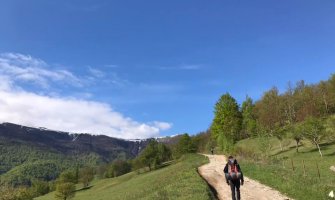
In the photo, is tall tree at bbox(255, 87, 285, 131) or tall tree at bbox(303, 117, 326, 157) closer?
tall tree at bbox(303, 117, 326, 157)

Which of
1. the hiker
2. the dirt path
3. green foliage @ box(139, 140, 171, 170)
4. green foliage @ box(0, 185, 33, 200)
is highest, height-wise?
green foliage @ box(139, 140, 171, 170)

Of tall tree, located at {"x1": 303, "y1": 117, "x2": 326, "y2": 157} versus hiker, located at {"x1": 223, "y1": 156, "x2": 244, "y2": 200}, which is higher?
tall tree, located at {"x1": 303, "y1": 117, "x2": 326, "y2": 157}

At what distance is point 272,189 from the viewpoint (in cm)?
3130

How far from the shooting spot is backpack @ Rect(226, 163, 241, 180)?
2438cm

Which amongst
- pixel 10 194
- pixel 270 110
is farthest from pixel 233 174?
pixel 270 110

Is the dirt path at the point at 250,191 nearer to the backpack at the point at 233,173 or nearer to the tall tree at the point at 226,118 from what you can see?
the backpack at the point at 233,173

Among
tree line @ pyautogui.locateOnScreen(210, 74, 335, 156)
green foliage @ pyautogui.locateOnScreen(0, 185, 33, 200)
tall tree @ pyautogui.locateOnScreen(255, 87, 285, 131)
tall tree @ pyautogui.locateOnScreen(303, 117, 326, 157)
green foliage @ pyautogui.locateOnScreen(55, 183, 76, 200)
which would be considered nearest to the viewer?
tall tree @ pyautogui.locateOnScreen(303, 117, 326, 157)

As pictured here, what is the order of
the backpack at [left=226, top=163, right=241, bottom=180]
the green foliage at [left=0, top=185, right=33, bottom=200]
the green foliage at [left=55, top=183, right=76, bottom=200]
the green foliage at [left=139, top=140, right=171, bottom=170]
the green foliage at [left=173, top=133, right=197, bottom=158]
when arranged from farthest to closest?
the green foliage at [left=173, top=133, right=197, bottom=158]
the green foliage at [left=139, top=140, right=171, bottom=170]
the green foliage at [left=55, top=183, right=76, bottom=200]
the green foliage at [left=0, top=185, right=33, bottom=200]
the backpack at [left=226, top=163, right=241, bottom=180]

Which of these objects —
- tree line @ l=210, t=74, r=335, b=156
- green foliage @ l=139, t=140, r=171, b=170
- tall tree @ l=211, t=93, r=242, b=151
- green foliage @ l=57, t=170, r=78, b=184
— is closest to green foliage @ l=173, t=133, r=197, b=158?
green foliage @ l=139, t=140, r=171, b=170

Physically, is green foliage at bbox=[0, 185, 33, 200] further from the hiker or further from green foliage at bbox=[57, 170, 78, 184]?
the hiker

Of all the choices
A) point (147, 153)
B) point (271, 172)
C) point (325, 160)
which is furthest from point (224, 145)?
point (147, 153)

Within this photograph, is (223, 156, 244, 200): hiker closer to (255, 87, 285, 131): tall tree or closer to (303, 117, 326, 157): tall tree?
(303, 117, 326, 157): tall tree

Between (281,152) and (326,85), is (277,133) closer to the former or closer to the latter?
(281,152)

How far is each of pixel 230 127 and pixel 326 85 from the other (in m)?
50.7
